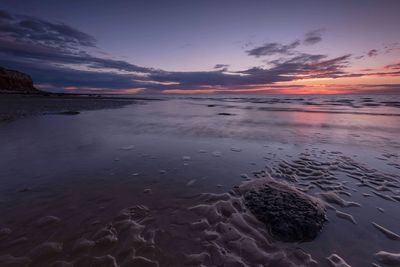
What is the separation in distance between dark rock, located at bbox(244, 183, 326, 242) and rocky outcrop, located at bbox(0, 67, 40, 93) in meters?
78.6

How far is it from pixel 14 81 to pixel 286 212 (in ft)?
302

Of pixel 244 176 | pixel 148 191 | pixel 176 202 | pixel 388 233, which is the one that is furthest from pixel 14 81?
pixel 388 233

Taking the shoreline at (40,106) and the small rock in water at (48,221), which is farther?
the shoreline at (40,106)

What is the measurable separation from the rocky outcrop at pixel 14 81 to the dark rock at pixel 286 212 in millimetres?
78554

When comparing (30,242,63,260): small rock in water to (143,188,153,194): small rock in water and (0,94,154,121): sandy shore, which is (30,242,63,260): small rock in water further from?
(0,94,154,121): sandy shore

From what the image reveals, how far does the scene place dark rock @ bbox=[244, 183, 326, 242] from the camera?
294 cm

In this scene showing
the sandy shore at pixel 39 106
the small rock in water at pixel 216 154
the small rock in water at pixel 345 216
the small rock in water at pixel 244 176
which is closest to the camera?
the small rock in water at pixel 345 216

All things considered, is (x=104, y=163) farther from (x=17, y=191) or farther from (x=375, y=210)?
(x=375, y=210)

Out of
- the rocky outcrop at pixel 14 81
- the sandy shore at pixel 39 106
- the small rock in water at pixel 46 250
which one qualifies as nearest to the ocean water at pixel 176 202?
the small rock in water at pixel 46 250

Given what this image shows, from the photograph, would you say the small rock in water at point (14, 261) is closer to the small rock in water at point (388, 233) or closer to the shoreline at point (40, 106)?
the small rock in water at point (388, 233)

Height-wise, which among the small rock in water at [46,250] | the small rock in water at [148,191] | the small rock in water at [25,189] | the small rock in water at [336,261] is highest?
the small rock in water at [46,250]

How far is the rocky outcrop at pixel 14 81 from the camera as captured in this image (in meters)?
60.9

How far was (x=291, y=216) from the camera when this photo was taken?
3160 mm

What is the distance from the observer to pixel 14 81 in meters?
65.6
